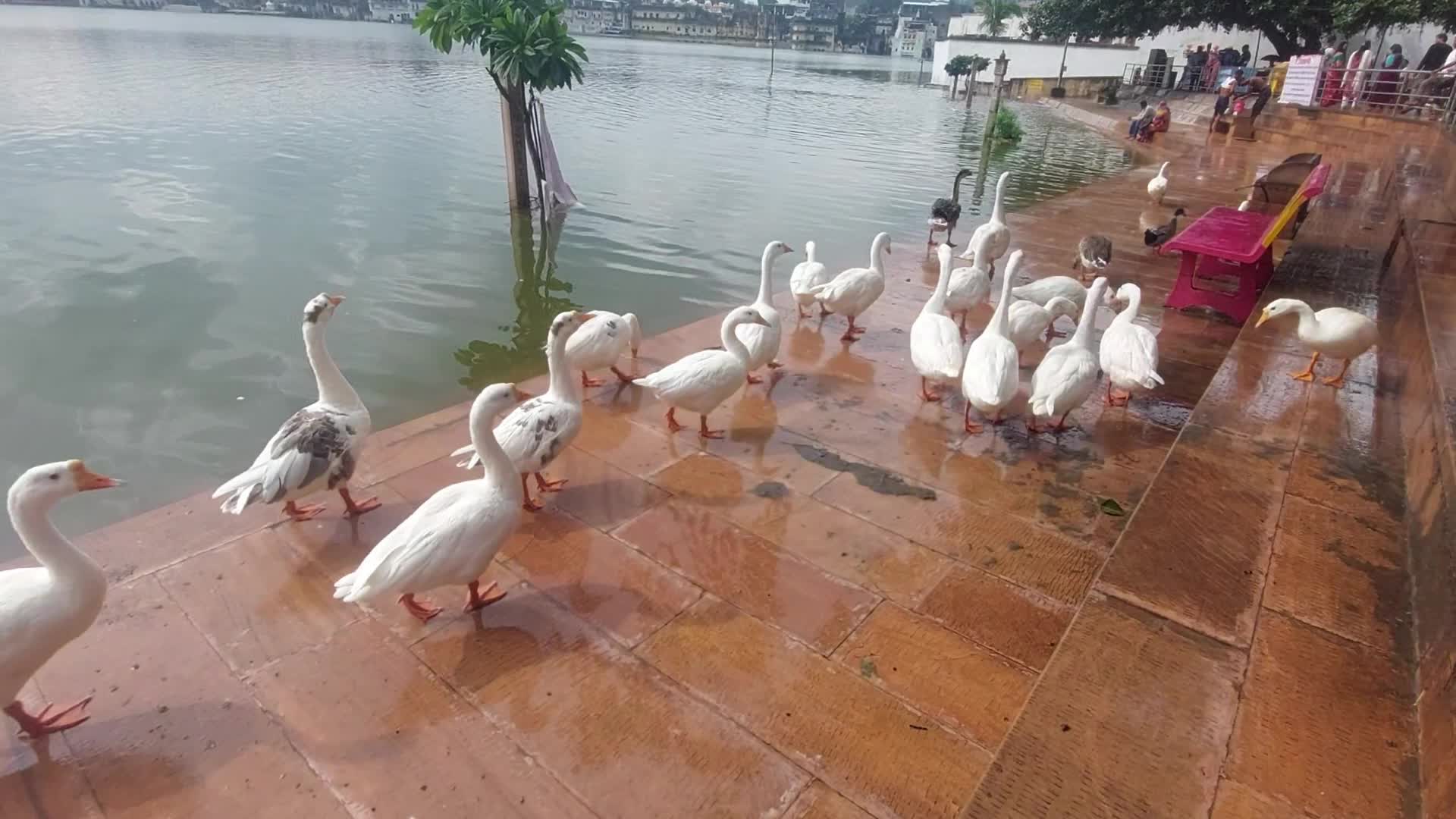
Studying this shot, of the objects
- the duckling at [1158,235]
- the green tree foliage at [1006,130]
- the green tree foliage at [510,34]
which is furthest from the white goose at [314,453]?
the green tree foliage at [1006,130]

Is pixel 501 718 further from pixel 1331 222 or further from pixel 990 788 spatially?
pixel 1331 222

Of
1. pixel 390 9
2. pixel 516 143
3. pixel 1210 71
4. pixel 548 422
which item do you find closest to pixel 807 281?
pixel 548 422

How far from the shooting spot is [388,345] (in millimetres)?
7926

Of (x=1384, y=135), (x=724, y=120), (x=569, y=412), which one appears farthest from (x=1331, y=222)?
(x=724, y=120)

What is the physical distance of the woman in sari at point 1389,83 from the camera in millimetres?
19422

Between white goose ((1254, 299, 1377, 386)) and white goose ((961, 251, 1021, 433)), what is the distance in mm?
2244

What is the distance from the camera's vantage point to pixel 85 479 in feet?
9.80

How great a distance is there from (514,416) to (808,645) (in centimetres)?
224

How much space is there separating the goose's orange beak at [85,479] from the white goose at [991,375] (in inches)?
183

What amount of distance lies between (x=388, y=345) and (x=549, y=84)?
605cm

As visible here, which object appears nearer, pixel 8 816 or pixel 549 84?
pixel 8 816

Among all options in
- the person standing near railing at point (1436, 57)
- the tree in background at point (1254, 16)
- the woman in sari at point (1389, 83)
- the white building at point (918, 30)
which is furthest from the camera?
the white building at point (918, 30)

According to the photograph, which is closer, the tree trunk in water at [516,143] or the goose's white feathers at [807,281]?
the goose's white feathers at [807,281]

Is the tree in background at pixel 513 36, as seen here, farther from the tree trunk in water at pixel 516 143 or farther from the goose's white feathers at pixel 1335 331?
the goose's white feathers at pixel 1335 331
